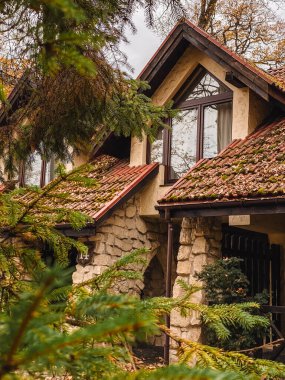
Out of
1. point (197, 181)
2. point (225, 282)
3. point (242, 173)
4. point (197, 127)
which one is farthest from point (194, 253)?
point (197, 127)

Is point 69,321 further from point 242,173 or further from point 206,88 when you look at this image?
point 206,88

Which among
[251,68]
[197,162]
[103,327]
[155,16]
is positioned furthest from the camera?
[197,162]

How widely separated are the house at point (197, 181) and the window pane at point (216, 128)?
0.02m

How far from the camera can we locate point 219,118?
33.5ft

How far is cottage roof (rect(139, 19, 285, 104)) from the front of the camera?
9.23 metres

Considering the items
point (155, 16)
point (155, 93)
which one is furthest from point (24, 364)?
point (155, 93)

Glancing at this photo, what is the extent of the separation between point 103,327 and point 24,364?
17 centimetres

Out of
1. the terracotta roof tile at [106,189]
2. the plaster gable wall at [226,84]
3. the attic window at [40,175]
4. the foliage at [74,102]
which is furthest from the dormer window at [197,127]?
the foliage at [74,102]

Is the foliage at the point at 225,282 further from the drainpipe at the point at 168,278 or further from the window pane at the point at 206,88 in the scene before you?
the window pane at the point at 206,88

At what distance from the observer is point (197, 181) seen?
28.7 ft

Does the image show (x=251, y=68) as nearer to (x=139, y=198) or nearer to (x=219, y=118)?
(x=219, y=118)

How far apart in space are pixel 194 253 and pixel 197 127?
2923 mm

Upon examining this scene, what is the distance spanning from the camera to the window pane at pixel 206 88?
10288mm

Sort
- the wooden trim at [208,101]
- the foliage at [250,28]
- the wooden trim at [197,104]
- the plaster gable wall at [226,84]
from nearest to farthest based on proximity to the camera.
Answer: the plaster gable wall at [226,84] → the wooden trim at [208,101] → the wooden trim at [197,104] → the foliage at [250,28]
